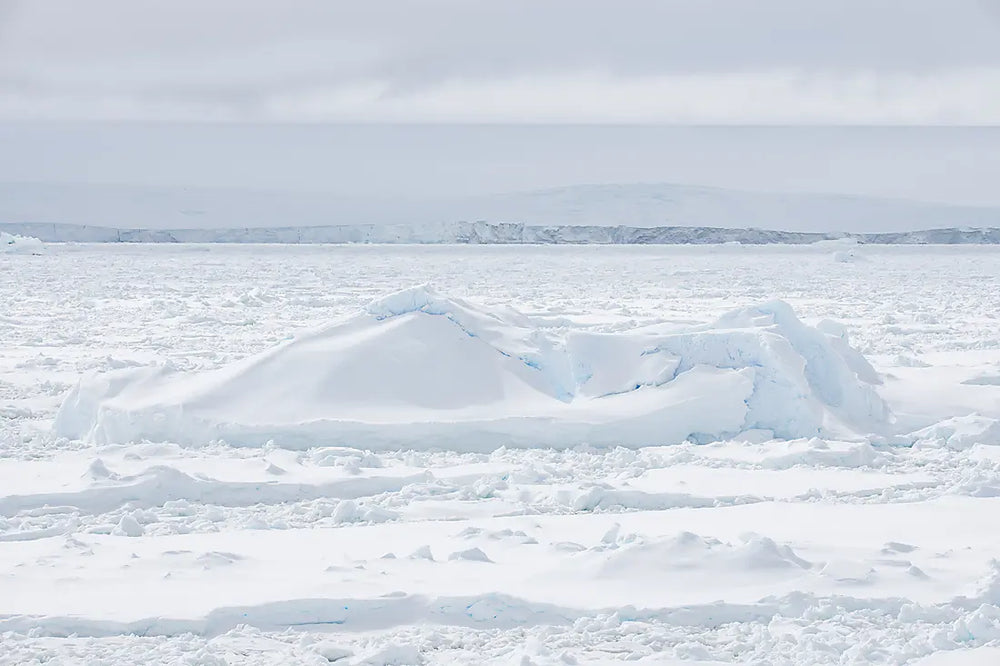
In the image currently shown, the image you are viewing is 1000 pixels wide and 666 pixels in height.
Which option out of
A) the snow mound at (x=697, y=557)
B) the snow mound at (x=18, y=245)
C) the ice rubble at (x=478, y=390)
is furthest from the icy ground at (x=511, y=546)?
the snow mound at (x=18, y=245)

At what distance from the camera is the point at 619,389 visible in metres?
6.63

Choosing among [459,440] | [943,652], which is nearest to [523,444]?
[459,440]

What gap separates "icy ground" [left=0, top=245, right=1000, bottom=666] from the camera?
3.35m

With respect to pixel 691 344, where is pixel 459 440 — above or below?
below

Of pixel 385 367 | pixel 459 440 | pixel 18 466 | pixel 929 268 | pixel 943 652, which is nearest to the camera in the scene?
pixel 943 652

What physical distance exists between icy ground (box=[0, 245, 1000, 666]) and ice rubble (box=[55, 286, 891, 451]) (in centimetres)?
16

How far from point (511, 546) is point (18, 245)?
32.6m

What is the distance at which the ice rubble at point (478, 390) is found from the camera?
608 centimetres

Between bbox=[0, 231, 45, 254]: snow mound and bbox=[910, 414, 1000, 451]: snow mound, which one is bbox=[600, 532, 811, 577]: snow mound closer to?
bbox=[910, 414, 1000, 451]: snow mound

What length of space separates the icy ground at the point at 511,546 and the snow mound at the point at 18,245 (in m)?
26.9

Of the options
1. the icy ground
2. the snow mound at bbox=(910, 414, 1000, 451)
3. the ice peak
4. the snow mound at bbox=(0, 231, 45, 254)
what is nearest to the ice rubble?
the ice peak

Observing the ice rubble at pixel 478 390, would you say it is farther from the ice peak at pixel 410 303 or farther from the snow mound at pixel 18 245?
the snow mound at pixel 18 245

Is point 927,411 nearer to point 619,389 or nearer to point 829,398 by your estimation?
point 829,398

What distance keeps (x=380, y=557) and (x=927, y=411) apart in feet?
13.5
